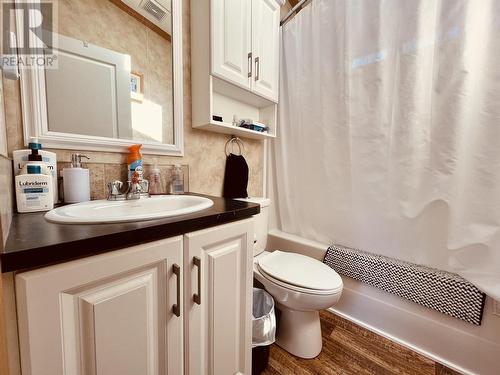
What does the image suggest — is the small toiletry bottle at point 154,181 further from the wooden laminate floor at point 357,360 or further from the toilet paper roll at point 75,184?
the wooden laminate floor at point 357,360

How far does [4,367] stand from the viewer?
329mm

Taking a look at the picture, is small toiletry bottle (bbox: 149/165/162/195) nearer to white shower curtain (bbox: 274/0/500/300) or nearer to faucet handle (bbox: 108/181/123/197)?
faucet handle (bbox: 108/181/123/197)

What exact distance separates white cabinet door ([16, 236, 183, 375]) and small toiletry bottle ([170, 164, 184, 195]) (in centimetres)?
57

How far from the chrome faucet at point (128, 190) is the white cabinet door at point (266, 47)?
35.2 inches

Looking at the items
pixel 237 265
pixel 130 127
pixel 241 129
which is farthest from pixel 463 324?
pixel 130 127

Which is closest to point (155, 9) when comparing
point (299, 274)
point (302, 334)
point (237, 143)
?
point (237, 143)

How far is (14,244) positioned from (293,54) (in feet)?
5.69

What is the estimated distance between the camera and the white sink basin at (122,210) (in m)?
0.51

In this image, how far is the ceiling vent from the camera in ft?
3.20

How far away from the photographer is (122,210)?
0.81 metres

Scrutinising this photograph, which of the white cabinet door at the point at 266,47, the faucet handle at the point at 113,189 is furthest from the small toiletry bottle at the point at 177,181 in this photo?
the white cabinet door at the point at 266,47

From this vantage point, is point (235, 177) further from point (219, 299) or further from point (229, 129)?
point (219, 299)

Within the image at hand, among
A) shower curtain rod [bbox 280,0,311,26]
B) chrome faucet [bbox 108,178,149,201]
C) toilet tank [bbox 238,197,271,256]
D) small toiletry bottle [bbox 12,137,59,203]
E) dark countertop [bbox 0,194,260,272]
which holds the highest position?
shower curtain rod [bbox 280,0,311,26]

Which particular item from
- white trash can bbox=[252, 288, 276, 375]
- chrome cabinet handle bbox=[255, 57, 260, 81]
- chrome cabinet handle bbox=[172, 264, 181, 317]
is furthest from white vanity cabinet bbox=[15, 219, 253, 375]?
chrome cabinet handle bbox=[255, 57, 260, 81]
